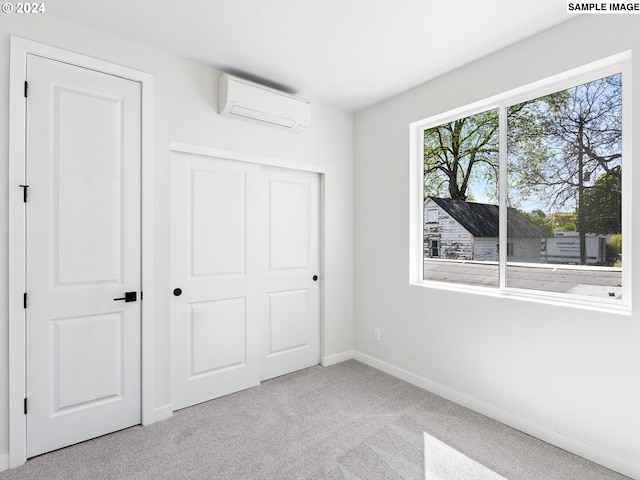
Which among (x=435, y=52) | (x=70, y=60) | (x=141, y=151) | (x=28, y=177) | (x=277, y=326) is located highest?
(x=435, y=52)

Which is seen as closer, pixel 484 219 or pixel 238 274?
pixel 484 219

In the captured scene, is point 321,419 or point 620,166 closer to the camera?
point 620,166

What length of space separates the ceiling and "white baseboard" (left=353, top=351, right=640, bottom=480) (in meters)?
2.65

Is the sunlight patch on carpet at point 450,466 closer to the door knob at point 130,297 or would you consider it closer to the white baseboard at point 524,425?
the white baseboard at point 524,425

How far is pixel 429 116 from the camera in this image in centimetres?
294

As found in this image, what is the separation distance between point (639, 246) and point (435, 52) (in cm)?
182

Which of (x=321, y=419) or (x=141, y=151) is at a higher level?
(x=141, y=151)

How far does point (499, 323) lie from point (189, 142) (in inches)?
108

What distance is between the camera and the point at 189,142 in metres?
2.60

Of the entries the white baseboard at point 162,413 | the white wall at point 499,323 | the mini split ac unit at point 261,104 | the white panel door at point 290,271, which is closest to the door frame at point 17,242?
the white baseboard at point 162,413

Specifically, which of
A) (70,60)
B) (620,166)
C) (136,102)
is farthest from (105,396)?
(620,166)

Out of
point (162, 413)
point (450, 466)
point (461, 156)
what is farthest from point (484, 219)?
point (162, 413)

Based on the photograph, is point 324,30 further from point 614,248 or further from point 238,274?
point 614,248

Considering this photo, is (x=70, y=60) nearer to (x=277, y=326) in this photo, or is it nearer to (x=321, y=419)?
(x=277, y=326)
